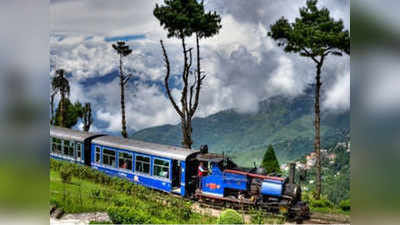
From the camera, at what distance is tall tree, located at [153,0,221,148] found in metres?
6.57

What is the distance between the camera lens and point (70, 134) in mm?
7188

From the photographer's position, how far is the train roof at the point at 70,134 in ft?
23.5

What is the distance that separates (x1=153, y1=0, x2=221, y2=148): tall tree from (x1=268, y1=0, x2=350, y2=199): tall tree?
3.47 ft

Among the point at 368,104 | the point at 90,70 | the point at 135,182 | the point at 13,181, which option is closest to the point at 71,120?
the point at 90,70

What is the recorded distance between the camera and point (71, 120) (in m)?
7.21

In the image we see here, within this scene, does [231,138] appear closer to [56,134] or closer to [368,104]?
[368,104]

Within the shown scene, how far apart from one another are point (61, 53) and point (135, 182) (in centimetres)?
257

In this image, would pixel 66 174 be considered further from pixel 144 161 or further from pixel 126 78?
pixel 126 78

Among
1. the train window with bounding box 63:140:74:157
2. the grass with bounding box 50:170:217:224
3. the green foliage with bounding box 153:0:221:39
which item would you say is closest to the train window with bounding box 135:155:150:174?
the grass with bounding box 50:170:217:224

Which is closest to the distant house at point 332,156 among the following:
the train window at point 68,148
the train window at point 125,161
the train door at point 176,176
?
the train door at point 176,176

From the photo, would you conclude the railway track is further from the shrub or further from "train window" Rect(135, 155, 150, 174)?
"train window" Rect(135, 155, 150, 174)

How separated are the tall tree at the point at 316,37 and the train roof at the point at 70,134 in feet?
11.8

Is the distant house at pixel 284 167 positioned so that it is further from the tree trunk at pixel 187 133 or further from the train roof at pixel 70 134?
the train roof at pixel 70 134

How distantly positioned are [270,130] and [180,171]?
62.7 inches
